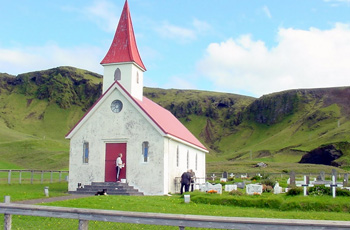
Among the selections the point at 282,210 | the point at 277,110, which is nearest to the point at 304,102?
the point at 277,110

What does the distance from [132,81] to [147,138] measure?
4.79 m

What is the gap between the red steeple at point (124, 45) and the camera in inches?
1222

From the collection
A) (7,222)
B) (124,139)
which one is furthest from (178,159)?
(7,222)

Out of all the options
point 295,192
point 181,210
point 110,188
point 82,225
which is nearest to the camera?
point 82,225

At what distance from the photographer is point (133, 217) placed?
301 inches

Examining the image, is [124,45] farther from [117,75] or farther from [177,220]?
[177,220]

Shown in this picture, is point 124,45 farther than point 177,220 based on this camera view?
Yes

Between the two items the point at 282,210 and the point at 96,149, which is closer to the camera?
the point at 282,210

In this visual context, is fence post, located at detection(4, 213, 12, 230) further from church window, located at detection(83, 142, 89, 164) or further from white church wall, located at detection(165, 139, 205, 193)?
church window, located at detection(83, 142, 89, 164)

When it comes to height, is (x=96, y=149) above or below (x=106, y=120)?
below

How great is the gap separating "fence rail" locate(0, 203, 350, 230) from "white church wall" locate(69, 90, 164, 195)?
19.3 meters

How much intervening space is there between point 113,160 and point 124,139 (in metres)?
1.69

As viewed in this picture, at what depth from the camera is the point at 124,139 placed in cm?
2888

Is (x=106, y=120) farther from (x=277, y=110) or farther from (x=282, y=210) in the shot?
(x=277, y=110)
